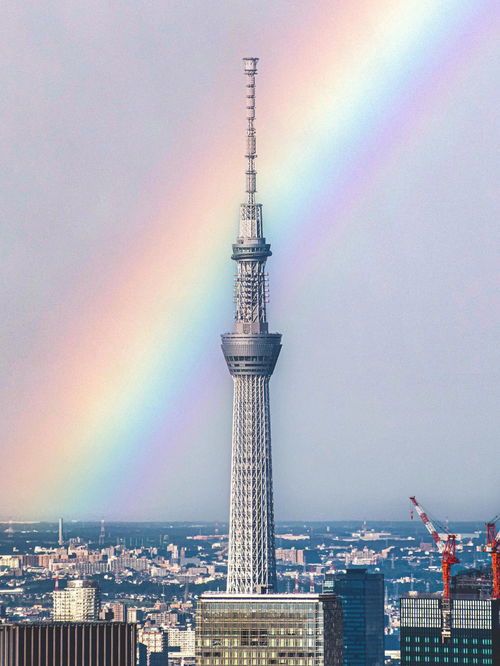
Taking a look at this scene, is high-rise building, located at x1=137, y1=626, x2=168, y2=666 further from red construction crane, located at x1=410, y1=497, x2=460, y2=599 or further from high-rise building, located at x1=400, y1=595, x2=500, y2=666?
high-rise building, located at x1=400, y1=595, x2=500, y2=666

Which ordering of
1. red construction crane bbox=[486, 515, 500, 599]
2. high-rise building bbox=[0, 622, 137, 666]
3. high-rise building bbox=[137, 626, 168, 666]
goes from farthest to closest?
high-rise building bbox=[137, 626, 168, 666], red construction crane bbox=[486, 515, 500, 599], high-rise building bbox=[0, 622, 137, 666]

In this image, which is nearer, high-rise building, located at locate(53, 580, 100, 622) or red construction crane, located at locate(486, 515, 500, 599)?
red construction crane, located at locate(486, 515, 500, 599)

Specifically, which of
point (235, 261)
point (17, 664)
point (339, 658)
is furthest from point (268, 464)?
point (17, 664)

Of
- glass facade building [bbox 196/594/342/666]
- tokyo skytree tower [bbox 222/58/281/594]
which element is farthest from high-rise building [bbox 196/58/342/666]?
glass facade building [bbox 196/594/342/666]

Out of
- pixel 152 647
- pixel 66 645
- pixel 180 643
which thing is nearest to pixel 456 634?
pixel 66 645

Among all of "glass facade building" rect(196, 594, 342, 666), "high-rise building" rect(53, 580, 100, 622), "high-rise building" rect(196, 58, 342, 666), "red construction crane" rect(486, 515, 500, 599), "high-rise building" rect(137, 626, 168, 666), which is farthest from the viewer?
"high-rise building" rect(137, 626, 168, 666)

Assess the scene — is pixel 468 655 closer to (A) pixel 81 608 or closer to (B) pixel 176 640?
(A) pixel 81 608

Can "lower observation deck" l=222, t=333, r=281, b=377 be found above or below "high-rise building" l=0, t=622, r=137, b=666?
above

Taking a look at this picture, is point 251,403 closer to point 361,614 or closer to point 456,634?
point 361,614

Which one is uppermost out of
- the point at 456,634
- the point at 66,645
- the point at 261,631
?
the point at 261,631
